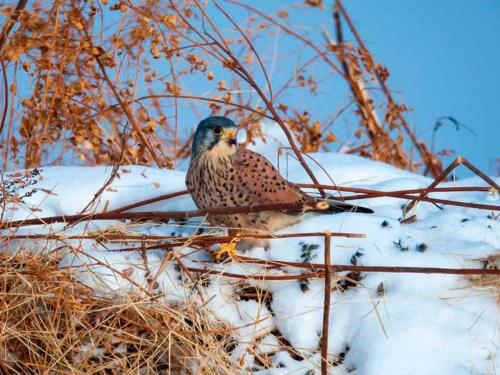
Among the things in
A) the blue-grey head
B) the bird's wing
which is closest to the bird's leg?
the bird's wing

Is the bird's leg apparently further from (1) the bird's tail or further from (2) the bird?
(1) the bird's tail

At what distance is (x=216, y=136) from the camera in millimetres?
3043

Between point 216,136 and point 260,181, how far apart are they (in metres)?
0.24

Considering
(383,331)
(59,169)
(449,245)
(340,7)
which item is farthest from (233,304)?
(340,7)

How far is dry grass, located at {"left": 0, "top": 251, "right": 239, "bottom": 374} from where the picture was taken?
2643mm

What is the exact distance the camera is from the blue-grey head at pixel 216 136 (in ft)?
9.97

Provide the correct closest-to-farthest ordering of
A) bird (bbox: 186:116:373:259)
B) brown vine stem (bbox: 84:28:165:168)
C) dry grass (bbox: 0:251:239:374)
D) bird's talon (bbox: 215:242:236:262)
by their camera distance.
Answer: dry grass (bbox: 0:251:239:374) < bird's talon (bbox: 215:242:236:262) < bird (bbox: 186:116:373:259) < brown vine stem (bbox: 84:28:165:168)

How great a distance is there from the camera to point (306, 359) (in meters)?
2.63

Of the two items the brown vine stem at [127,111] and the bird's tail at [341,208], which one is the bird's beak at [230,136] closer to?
the bird's tail at [341,208]

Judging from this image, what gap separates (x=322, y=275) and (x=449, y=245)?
1.67 feet

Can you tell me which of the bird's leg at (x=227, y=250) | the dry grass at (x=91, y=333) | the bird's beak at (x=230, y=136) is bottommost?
the dry grass at (x=91, y=333)

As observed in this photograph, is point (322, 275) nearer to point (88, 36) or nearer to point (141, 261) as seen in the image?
point (141, 261)

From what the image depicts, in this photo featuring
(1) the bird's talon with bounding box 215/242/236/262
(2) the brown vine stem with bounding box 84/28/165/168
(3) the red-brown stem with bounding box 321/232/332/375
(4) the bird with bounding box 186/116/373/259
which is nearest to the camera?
(3) the red-brown stem with bounding box 321/232/332/375

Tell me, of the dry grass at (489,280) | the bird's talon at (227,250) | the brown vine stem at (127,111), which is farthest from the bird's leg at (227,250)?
the brown vine stem at (127,111)
